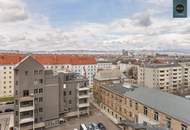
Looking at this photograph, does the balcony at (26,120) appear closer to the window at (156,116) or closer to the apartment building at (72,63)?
the window at (156,116)

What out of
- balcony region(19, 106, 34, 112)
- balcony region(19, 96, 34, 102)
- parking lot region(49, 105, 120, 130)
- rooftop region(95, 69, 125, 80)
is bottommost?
parking lot region(49, 105, 120, 130)

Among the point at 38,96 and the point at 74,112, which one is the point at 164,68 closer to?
the point at 74,112

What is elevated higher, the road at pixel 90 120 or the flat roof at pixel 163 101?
the flat roof at pixel 163 101

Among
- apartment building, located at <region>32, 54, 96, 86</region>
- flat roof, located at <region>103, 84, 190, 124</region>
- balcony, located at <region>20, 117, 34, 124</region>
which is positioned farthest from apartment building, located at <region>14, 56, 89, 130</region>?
apartment building, located at <region>32, 54, 96, 86</region>

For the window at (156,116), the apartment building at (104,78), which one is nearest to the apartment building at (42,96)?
the apartment building at (104,78)

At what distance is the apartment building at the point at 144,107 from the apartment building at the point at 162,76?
2206 cm

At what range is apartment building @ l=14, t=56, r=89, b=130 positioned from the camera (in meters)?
30.5

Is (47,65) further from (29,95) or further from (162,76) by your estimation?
(29,95)

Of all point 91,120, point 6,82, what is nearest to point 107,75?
point 91,120

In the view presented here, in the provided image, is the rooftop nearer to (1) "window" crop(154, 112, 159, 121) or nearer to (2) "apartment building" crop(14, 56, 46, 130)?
(2) "apartment building" crop(14, 56, 46, 130)

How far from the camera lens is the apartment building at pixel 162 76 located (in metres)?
61.0

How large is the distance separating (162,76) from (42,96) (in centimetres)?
3907

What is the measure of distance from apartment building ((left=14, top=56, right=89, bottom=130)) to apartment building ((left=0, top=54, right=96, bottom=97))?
2194 centimetres

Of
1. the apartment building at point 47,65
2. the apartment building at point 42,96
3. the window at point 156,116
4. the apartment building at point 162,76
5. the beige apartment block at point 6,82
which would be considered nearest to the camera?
the window at point 156,116
